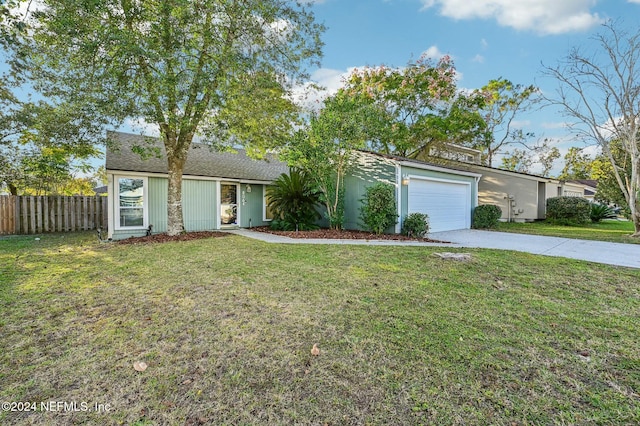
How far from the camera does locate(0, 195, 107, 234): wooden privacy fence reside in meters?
10.9

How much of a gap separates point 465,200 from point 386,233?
4.86m

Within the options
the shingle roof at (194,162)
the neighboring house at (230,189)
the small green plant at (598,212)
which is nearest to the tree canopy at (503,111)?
the small green plant at (598,212)

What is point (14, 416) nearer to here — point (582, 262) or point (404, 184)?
point (582, 262)

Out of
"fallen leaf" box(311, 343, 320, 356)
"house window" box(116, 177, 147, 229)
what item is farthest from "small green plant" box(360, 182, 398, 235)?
"house window" box(116, 177, 147, 229)

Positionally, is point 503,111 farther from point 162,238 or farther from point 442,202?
point 162,238

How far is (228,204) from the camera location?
1225cm

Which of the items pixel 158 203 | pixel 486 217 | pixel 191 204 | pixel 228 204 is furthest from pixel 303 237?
pixel 486 217

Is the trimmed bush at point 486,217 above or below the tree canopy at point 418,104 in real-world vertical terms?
below

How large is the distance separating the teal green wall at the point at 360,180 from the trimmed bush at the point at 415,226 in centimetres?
134

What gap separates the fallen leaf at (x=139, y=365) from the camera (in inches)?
92.9

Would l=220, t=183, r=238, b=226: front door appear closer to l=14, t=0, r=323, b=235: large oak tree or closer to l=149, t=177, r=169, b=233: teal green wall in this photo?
l=149, t=177, r=169, b=233: teal green wall

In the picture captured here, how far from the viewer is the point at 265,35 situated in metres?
8.97

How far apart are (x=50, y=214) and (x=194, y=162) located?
5.75m

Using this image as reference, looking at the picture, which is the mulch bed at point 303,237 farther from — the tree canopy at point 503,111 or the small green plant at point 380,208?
the tree canopy at point 503,111
